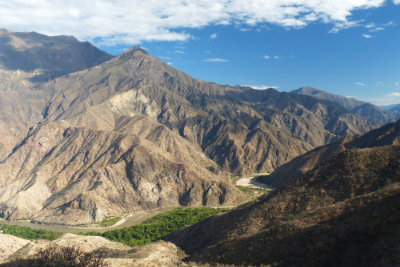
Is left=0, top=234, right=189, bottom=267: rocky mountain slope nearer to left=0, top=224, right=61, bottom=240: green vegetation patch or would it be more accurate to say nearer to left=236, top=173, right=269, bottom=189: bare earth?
left=0, top=224, right=61, bottom=240: green vegetation patch

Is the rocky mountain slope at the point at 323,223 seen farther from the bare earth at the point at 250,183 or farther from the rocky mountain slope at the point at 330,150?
the bare earth at the point at 250,183

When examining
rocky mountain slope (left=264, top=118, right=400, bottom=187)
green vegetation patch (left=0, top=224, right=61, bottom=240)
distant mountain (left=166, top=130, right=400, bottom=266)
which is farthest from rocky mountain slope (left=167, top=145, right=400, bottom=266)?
rocky mountain slope (left=264, top=118, right=400, bottom=187)

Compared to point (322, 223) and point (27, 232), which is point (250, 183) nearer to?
point (27, 232)

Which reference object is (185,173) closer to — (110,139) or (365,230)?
(110,139)

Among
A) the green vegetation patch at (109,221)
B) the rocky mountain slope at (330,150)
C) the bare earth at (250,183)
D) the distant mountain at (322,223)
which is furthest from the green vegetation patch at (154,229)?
the rocky mountain slope at (330,150)

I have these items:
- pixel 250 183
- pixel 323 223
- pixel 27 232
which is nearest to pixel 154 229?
pixel 27 232
